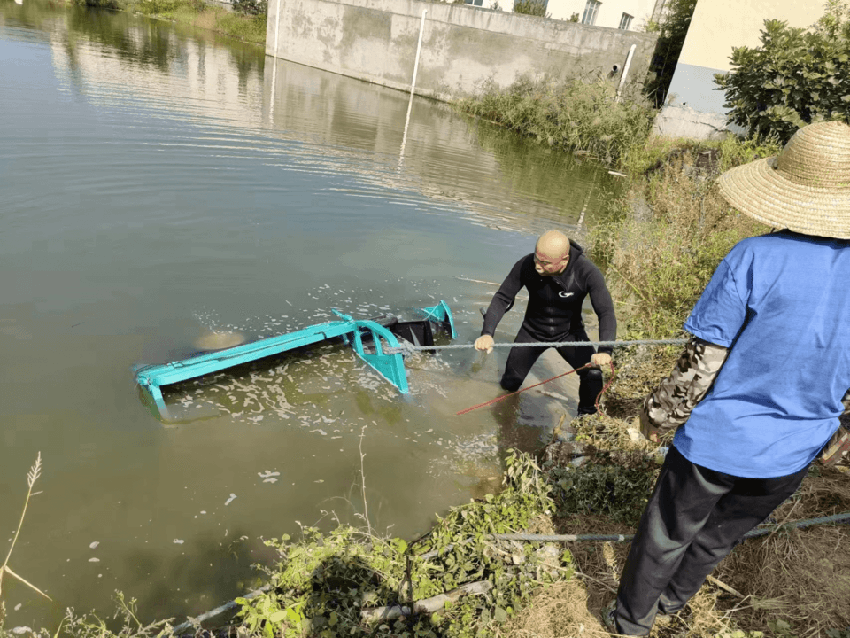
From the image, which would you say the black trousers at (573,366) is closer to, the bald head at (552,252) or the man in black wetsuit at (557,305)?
the man in black wetsuit at (557,305)

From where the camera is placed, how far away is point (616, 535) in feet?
10.7

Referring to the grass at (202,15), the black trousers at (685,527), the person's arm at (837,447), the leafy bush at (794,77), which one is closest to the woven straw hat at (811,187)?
the black trousers at (685,527)

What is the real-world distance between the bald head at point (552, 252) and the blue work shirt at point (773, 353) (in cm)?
218

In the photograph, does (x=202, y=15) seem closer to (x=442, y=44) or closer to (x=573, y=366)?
(x=442, y=44)

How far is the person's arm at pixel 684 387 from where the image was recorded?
216cm

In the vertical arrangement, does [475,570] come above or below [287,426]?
above

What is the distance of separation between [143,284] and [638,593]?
6636 millimetres

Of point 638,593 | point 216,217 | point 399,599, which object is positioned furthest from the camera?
point 216,217

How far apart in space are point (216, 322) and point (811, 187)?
5971mm

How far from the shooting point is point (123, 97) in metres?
14.7

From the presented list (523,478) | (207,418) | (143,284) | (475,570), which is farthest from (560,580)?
(143,284)

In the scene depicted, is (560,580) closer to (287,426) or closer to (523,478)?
(523,478)

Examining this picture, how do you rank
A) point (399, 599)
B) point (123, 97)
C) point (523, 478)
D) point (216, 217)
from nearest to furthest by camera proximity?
point (399, 599)
point (523, 478)
point (216, 217)
point (123, 97)

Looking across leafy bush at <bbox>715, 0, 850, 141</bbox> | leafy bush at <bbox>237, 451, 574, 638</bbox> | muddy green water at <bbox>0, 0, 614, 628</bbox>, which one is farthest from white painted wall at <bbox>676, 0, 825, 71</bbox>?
leafy bush at <bbox>237, 451, 574, 638</bbox>
